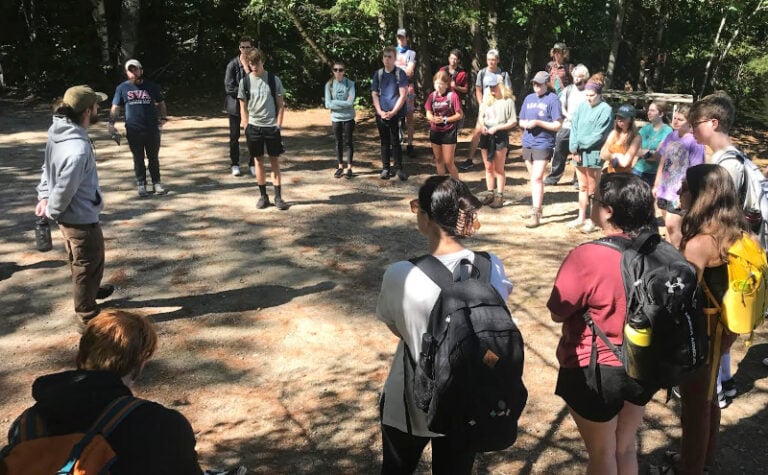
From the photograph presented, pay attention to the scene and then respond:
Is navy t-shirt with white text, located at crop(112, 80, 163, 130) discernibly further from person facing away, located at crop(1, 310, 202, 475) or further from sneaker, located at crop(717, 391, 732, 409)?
sneaker, located at crop(717, 391, 732, 409)

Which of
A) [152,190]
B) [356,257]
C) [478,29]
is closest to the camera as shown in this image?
[356,257]

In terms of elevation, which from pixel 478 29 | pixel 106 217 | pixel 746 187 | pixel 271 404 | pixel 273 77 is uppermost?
pixel 478 29

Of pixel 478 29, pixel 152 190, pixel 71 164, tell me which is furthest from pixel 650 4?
pixel 71 164

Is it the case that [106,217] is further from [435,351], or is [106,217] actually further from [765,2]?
[765,2]

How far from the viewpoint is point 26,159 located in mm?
11578

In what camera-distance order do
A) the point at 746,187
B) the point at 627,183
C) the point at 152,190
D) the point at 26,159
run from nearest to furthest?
1. the point at 627,183
2. the point at 746,187
3. the point at 152,190
4. the point at 26,159

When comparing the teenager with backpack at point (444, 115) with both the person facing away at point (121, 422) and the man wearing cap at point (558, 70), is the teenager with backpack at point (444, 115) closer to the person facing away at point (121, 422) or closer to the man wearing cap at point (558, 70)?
the man wearing cap at point (558, 70)

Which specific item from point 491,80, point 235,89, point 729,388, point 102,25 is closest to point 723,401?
point 729,388

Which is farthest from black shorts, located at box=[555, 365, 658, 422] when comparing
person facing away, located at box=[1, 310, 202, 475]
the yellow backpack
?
person facing away, located at box=[1, 310, 202, 475]

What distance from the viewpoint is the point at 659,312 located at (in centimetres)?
278

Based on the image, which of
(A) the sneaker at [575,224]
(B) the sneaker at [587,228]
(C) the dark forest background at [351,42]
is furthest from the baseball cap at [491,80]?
(C) the dark forest background at [351,42]

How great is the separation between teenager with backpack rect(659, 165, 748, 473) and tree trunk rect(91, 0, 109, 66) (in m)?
17.6

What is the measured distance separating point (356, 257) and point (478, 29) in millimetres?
9808

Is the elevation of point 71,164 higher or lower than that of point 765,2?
lower
